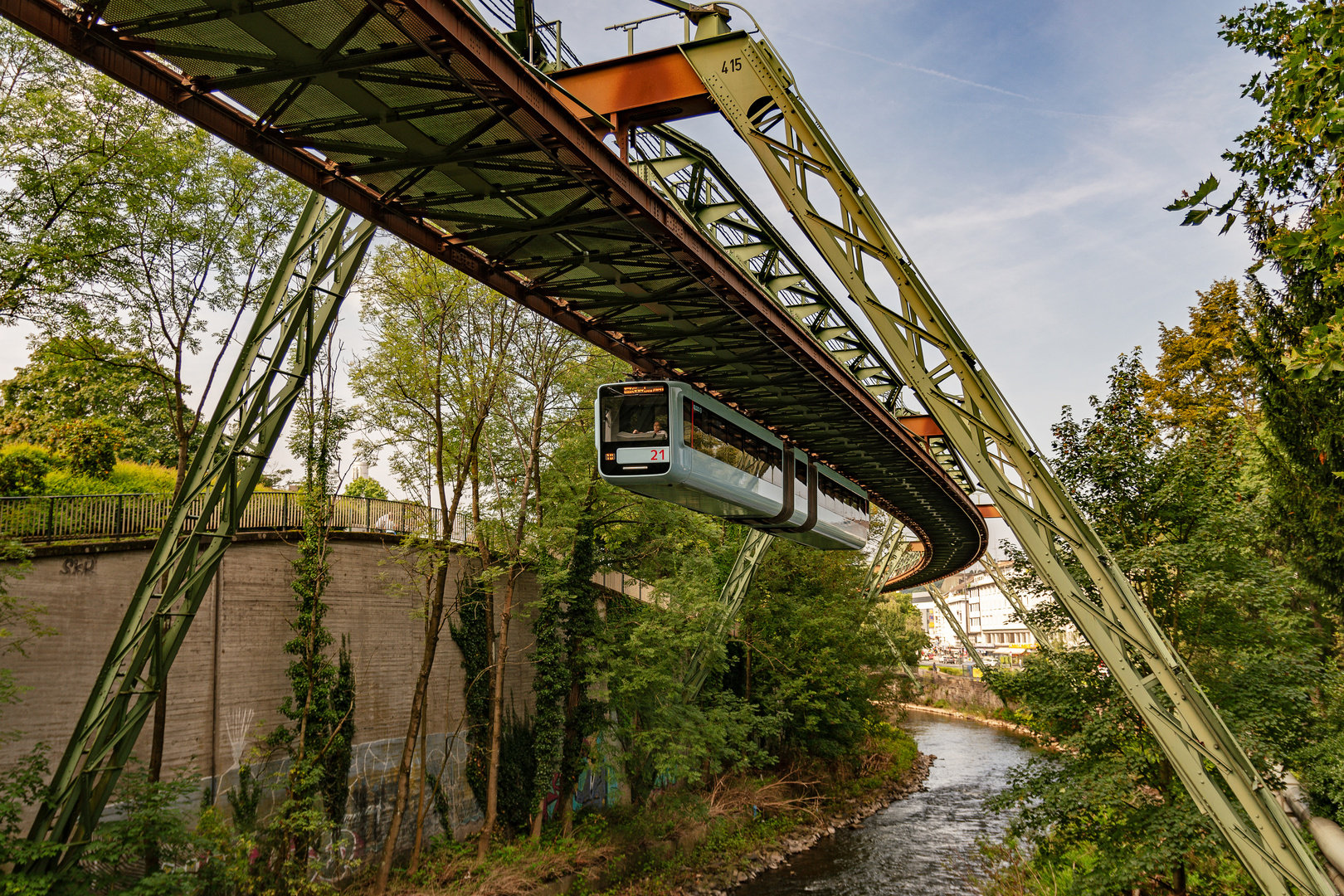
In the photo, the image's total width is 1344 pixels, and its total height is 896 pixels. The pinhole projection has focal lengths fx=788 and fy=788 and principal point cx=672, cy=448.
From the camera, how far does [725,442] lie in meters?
13.0

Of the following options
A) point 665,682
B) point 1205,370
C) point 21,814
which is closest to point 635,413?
point 21,814

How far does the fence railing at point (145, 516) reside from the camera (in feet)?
41.4

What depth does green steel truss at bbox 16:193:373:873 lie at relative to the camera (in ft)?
33.7

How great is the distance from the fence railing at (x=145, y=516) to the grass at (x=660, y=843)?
7.11 meters

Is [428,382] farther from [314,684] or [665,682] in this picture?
[665,682]

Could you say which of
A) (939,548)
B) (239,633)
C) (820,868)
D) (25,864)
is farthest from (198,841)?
(939,548)

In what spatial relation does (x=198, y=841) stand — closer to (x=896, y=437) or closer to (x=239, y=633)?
(x=239, y=633)

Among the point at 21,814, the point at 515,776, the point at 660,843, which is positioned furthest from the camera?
the point at 660,843

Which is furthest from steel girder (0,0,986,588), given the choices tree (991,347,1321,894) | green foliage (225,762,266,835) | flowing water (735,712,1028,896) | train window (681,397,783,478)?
flowing water (735,712,1028,896)

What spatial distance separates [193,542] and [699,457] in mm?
7327

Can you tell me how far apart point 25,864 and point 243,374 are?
264 inches

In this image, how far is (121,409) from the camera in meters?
19.9

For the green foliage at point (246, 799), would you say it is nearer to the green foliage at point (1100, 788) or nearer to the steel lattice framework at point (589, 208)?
the steel lattice framework at point (589, 208)

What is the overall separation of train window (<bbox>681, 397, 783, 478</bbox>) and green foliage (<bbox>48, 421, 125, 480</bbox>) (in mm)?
10384
